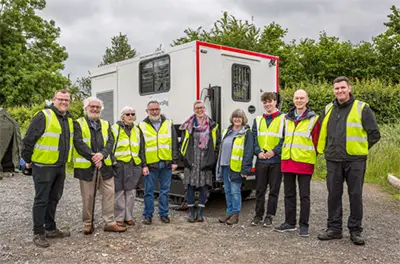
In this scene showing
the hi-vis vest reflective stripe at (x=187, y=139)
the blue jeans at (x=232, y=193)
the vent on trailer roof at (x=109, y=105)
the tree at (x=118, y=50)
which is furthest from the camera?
the tree at (x=118, y=50)

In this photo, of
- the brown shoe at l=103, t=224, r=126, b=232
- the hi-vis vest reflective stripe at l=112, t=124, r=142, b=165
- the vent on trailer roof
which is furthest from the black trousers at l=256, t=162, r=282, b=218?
the vent on trailer roof

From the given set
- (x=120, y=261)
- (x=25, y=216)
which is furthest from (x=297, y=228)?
(x=25, y=216)

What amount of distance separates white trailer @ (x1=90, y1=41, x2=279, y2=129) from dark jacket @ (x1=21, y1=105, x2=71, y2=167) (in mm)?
2318

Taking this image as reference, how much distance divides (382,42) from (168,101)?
23240 millimetres

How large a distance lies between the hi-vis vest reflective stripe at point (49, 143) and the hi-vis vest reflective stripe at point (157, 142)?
1.33 m

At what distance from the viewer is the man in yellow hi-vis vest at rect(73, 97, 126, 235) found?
5184 mm

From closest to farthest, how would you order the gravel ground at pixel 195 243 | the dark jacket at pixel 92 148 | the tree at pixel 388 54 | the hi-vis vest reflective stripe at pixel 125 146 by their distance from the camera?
the gravel ground at pixel 195 243 < the dark jacket at pixel 92 148 < the hi-vis vest reflective stripe at pixel 125 146 < the tree at pixel 388 54

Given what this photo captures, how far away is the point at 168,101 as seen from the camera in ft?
23.5

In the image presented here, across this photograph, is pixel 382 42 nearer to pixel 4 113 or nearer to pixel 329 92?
pixel 329 92

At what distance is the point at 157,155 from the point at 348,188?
2.58 m

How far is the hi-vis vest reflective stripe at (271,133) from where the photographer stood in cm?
567

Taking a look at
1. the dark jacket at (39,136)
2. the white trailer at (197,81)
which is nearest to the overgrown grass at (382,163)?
the white trailer at (197,81)

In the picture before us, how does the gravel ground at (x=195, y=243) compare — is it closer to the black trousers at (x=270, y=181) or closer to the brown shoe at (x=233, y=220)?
the brown shoe at (x=233, y=220)

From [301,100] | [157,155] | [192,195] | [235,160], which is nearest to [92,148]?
[157,155]
